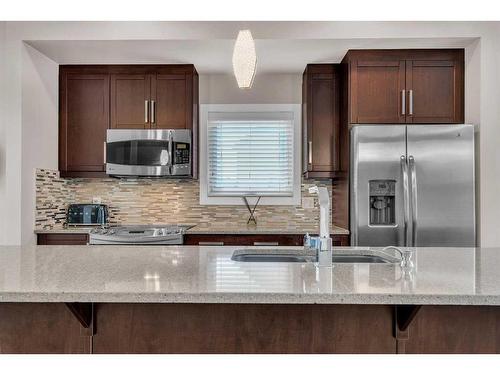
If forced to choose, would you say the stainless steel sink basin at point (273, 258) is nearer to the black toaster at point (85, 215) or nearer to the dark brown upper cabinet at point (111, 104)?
the dark brown upper cabinet at point (111, 104)

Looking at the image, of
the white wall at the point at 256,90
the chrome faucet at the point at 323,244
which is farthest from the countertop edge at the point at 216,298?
the white wall at the point at 256,90

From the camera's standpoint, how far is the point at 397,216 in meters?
3.09

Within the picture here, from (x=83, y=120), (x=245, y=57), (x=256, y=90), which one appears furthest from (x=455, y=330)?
(x=83, y=120)

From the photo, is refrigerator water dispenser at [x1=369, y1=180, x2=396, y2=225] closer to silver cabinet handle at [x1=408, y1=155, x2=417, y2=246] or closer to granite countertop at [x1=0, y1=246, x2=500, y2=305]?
silver cabinet handle at [x1=408, y1=155, x2=417, y2=246]

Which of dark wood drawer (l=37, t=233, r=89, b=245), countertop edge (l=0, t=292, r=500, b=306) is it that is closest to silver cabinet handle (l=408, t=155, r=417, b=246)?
countertop edge (l=0, t=292, r=500, b=306)

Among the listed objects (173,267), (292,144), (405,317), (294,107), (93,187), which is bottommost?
(405,317)

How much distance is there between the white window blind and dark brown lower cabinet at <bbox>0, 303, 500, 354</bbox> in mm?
2594

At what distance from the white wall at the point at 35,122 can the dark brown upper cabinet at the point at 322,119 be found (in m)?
2.22

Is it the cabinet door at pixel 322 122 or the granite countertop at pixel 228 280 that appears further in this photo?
the cabinet door at pixel 322 122

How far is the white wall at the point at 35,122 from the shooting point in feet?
10.3
